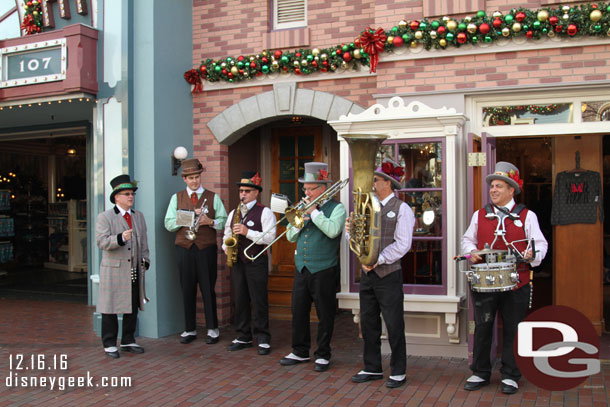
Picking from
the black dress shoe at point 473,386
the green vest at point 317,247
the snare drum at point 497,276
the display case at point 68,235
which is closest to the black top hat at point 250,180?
the green vest at point 317,247

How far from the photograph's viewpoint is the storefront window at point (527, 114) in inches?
240

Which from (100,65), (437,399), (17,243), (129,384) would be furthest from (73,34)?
(17,243)

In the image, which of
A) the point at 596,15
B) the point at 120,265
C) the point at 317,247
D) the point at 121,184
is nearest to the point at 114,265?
the point at 120,265

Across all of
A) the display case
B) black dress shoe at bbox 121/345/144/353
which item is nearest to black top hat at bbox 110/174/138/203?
black dress shoe at bbox 121/345/144/353

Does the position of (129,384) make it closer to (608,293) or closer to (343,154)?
(343,154)

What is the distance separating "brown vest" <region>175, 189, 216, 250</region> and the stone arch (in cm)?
100

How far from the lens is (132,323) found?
676 centimetres

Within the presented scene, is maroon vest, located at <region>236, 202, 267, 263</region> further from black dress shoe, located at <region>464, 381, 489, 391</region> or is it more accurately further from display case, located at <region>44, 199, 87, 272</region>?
display case, located at <region>44, 199, 87, 272</region>

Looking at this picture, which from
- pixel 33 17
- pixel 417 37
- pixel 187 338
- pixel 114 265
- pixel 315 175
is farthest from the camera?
pixel 33 17

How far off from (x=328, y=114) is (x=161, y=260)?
104 inches

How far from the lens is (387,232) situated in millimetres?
5379

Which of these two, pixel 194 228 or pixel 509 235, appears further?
pixel 194 228

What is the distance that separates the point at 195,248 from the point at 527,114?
387 centimetres

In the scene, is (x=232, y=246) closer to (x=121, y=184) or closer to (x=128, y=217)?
(x=128, y=217)
